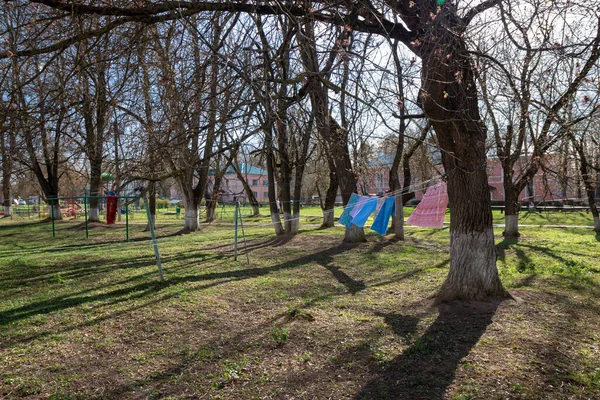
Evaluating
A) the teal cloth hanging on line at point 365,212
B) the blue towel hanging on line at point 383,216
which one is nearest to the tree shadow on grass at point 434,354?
the blue towel hanging on line at point 383,216

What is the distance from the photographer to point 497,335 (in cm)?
418

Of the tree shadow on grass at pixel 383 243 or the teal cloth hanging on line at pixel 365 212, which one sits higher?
the teal cloth hanging on line at pixel 365 212

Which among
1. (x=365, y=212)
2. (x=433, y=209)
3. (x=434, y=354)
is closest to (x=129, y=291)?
(x=434, y=354)

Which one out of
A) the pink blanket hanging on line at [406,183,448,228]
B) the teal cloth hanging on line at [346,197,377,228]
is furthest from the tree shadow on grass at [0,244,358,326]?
the pink blanket hanging on line at [406,183,448,228]

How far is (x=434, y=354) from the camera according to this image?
3.80 m

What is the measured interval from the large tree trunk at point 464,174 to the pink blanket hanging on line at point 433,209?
280 centimetres

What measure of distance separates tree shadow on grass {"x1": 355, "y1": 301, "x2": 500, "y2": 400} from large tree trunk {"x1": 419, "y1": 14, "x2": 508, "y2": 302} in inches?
12.1

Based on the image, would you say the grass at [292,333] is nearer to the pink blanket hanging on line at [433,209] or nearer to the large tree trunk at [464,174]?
the large tree trunk at [464,174]

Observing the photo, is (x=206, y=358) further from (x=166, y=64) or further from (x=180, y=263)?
(x=180, y=263)

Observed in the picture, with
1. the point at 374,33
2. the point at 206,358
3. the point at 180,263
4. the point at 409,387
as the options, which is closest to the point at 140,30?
the point at 374,33

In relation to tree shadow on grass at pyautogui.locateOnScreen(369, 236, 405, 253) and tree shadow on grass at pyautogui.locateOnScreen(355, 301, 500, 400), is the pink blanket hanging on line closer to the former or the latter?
tree shadow on grass at pyautogui.locateOnScreen(369, 236, 405, 253)

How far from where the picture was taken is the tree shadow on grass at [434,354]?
3.15 m

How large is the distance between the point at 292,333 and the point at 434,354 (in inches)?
55.5

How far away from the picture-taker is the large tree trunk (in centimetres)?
481
